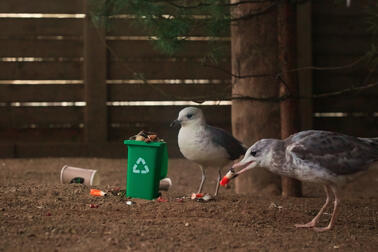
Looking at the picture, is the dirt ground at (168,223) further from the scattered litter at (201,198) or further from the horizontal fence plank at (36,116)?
the horizontal fence plank at (36,116)

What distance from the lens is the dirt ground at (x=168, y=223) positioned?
2.94 m

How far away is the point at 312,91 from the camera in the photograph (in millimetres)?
7309

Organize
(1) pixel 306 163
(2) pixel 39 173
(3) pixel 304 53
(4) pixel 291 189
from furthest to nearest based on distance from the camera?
(3) pixel 304 53, (2) pixel 39 173, (4) pixel 291 189, (1) pixel 306 163

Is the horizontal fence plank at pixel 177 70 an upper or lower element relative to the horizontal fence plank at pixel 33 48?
lower

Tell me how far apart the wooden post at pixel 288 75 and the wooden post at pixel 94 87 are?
2.92 metres

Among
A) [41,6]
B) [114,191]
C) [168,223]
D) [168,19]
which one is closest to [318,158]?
[168,223]

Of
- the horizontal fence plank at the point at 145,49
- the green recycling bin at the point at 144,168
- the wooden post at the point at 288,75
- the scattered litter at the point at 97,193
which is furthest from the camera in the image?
the horizontal fence plank at the point at 145,49

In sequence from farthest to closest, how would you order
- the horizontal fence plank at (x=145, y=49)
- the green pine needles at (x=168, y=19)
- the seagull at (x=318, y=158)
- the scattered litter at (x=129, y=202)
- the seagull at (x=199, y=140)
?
the horizontal fence plank at (x=145, y=49) → the green pine needles at (x=168, y=19) → the seagull at (x=199, y=140) → the scattered litter at (x=129, y=202) → the seagull at (x=318, y=158)

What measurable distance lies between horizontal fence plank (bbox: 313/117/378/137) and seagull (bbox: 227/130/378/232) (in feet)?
13.1

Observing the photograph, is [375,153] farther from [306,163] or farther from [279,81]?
[279,81]

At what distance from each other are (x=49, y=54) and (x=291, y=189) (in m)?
3.75

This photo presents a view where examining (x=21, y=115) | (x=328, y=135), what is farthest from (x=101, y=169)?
(x=328, y=135)

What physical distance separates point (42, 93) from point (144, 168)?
12.4 ft

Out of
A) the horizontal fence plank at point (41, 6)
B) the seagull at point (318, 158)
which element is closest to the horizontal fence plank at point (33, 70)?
the horizontal fence plank at point (41, 6)
